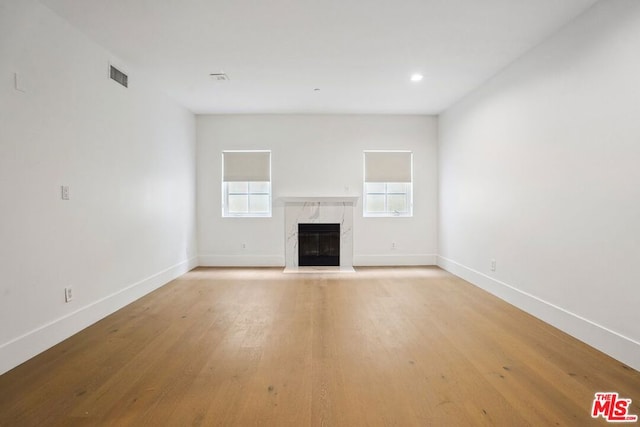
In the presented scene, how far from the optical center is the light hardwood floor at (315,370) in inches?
72.2

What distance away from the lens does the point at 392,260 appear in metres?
6.13

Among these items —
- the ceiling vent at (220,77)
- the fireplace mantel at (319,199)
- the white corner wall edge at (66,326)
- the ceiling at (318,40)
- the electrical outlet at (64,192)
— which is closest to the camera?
the white corner wall edge at (66,326)

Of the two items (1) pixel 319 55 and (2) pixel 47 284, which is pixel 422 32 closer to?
(1) pixel 319 55

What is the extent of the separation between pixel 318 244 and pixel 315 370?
387 centimetres

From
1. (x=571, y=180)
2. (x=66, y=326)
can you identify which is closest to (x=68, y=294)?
(x=66, y=326)

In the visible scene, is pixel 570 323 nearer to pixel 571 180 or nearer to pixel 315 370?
pixel 571 180

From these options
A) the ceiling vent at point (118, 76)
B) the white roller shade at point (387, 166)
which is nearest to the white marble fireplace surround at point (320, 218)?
the white roller shade at point (387, 166)

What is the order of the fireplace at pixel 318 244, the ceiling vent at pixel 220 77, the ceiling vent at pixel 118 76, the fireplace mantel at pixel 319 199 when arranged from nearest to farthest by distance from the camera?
1. the ceiling vent at pixel 118 76
2. the ceiling vent at pixel 220 77
3. the fireplace mantel at pixel 319 199
4. the fireplace at pixel 318 244

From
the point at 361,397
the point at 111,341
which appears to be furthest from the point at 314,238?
the point at 361,397

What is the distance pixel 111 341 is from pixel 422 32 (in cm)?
379

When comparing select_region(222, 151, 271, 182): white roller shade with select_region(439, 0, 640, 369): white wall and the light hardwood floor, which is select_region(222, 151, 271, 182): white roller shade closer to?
the light hardwood floor

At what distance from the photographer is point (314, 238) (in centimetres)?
614

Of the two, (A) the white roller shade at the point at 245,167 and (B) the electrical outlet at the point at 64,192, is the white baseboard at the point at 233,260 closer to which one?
(A) the white roller shade at the point at 245,167

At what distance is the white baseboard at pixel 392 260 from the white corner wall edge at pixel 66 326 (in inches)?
130
